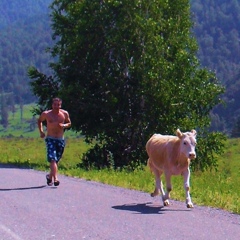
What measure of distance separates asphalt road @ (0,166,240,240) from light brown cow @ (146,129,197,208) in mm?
391

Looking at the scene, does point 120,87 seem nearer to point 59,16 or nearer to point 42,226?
point 59,16

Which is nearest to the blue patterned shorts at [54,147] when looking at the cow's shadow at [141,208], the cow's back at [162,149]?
the cow's back at [162,149]

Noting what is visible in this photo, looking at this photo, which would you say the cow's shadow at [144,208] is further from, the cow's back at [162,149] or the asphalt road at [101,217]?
the cow's back at [162,149]

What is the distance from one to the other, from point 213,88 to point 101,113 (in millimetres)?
4902

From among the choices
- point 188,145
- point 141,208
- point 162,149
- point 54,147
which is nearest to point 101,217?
point 141,208

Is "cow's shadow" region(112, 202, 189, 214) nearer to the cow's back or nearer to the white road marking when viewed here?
the cow's back

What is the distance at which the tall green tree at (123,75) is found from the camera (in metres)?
26.0

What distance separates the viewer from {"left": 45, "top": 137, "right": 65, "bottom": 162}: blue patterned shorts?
15.2 metres

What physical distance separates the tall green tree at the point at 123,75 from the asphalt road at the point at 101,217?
11552 mm

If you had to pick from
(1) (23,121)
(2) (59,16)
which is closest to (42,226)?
(2) (59,16)

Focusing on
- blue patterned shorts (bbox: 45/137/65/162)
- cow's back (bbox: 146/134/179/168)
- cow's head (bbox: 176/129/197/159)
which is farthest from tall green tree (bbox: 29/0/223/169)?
cow's head (bbox: 176/129/197/159)

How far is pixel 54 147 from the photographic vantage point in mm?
15258

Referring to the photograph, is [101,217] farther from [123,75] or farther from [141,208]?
[123,75]

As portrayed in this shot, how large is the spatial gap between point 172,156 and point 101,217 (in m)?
2.17
